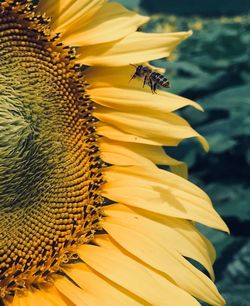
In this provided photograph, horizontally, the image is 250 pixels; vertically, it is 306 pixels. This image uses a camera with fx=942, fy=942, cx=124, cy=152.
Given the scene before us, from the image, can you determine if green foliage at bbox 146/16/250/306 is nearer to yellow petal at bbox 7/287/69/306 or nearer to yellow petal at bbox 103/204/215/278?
yellow petal at bbox 103/204/215/278

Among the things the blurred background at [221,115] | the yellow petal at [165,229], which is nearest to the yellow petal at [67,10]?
the yellow petal at [165,229]

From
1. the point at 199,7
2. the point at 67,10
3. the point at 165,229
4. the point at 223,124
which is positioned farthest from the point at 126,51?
the point at 199,7

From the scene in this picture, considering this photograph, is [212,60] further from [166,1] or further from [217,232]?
[217,232]

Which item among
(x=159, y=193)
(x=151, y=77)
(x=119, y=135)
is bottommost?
(x=159, y=193)

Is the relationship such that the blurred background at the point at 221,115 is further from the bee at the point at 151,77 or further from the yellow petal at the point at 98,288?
the bee at the point at 151,77

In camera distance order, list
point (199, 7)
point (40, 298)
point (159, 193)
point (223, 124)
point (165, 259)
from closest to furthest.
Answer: point (40, 298)
point (165, 259)
point (159, 193)
point (223, 124)
point (199, 7)

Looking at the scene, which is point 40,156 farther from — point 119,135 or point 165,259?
point 165,259
